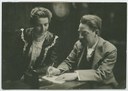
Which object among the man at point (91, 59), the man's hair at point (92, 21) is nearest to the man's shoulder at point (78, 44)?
the man at point (91, 59)

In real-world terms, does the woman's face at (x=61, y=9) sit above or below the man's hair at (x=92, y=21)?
above

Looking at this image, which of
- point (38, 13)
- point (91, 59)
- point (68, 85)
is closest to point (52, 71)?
point (68, 85)

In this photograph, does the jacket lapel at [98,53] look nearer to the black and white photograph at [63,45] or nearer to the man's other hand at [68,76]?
the black and white photograph at [63,45]

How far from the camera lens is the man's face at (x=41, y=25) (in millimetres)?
1648

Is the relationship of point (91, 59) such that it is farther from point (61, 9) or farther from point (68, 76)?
point (61, 9)

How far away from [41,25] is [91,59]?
0.35 metres

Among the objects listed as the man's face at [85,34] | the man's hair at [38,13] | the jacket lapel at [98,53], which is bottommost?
the jacket lapel at [98,53]

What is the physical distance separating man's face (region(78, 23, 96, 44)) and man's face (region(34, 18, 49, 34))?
20 centimetres

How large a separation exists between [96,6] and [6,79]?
0.68m

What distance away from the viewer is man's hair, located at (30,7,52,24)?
5.39 ft

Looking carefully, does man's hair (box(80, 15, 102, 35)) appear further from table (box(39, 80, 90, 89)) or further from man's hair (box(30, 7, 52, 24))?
table (box(39, 80, 90, 89))

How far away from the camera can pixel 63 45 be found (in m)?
1.65

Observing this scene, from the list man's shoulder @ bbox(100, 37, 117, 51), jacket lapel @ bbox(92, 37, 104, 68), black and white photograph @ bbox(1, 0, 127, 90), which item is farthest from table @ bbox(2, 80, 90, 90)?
man's shoulder @ bbox(100, 37, 117, 51)

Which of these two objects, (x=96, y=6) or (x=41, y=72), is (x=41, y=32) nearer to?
(x=41, y=72)
